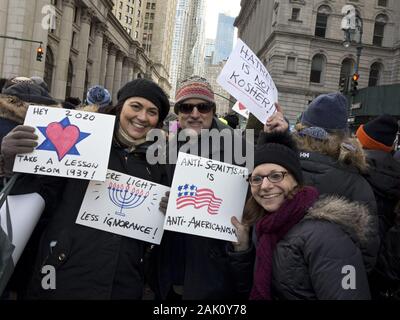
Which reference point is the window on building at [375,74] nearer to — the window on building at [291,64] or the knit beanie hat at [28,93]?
the window on building at [291,64]

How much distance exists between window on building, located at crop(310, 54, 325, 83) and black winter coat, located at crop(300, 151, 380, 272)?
162 ft

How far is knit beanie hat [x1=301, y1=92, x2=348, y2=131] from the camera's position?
3643mm

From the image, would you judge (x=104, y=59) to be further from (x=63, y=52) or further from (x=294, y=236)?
(x=294, y=236)

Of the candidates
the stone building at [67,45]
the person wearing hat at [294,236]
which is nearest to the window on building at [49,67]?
the stone building at [67,45]

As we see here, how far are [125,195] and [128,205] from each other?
75 mm

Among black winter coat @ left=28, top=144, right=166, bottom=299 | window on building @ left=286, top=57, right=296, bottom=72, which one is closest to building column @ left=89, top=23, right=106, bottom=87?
window on building @ left=286, top=57, right=296, bottom=72

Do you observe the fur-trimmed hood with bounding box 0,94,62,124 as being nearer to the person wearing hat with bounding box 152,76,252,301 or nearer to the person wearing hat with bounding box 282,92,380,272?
the person wearing hat with bounding box 152,76,252,301

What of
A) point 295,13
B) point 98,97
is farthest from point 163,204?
point 295,13

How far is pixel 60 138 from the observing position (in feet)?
9.49

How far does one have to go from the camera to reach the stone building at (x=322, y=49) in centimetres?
4884

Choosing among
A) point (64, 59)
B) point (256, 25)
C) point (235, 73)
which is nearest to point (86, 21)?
point (64, 59)

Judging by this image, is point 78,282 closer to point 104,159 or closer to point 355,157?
point 104,159

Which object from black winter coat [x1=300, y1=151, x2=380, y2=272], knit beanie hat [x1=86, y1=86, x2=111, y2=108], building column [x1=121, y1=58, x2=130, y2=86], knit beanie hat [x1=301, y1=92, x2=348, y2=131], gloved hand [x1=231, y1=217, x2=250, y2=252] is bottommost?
gloved hand [x1=231, y1=217, x2=250, y2=252]

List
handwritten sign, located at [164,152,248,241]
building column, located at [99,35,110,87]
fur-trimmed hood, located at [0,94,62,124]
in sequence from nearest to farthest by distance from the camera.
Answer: handwritten sign, located at [164,152,248,241] → fur-trimmed hood, located at [0,94,62,124] → building column, located at [99,35,110,87]
